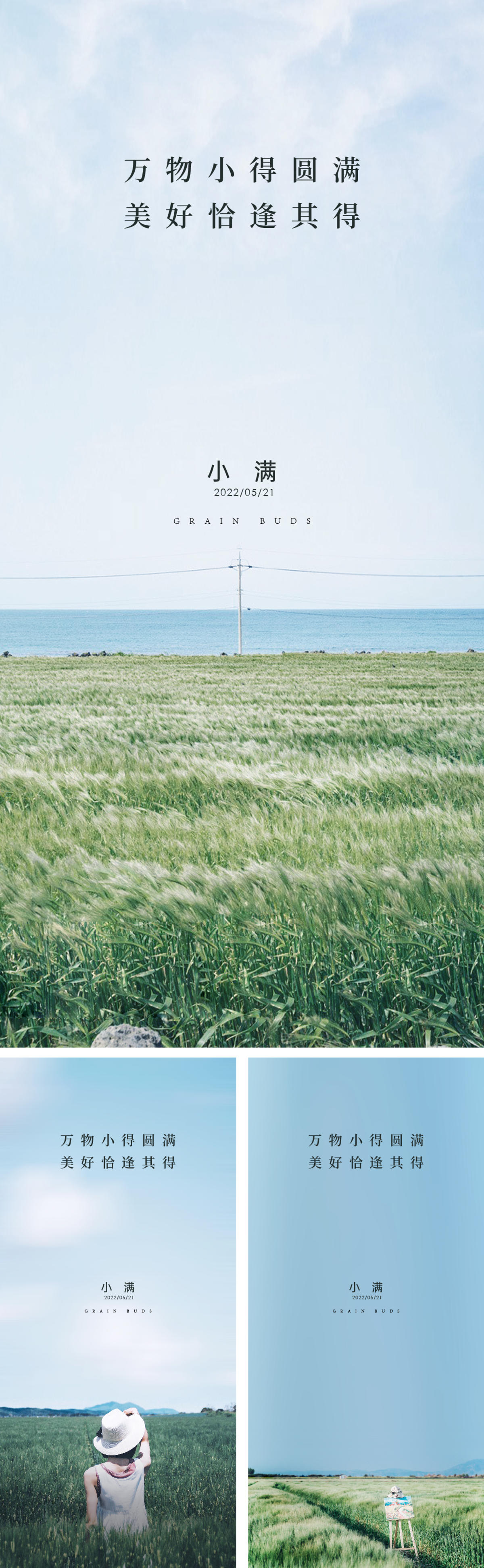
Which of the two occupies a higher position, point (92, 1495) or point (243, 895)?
point (243, 895)

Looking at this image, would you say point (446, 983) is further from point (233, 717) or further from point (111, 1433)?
point (233, 717)

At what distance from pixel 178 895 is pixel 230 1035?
0.54m

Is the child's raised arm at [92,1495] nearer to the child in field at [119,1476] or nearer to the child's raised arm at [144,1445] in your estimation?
the child in field at [119,1476]

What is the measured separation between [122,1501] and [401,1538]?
2.32 ft

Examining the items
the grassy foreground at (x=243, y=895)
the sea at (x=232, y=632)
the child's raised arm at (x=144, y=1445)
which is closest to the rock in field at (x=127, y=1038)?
the grassy foreground at (x=243, y=895)

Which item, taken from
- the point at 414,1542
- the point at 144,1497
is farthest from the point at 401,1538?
the point at 144,1497

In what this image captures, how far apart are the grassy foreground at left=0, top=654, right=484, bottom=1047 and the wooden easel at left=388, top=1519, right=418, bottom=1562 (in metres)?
1.20

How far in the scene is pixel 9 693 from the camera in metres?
11.3

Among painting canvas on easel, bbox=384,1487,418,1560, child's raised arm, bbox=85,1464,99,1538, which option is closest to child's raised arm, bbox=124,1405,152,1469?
child's raised arm, bbox=85,1464,99,1538

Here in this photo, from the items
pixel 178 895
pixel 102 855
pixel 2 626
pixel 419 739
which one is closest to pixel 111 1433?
pixel 178 895

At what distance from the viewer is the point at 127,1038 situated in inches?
108

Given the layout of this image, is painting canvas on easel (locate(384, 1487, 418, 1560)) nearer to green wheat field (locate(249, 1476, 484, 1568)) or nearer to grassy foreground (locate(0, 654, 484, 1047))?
green wheat field (locate(249, 1476, 484, 1568))

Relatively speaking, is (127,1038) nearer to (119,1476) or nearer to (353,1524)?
(119,1476)

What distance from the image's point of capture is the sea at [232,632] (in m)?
54.0
